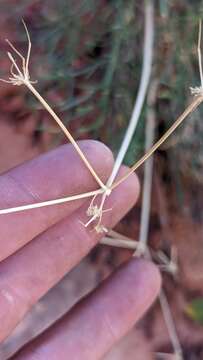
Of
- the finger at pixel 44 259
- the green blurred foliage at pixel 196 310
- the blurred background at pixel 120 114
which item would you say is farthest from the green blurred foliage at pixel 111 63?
the green blurred foliage at pixel 196 310

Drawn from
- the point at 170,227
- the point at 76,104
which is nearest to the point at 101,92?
the point at 76,104

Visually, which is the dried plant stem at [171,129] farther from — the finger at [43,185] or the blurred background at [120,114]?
the blurred background at [120,114]

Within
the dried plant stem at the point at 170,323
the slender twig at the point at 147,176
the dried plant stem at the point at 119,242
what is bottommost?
the dried plant stem at the point at 170,323

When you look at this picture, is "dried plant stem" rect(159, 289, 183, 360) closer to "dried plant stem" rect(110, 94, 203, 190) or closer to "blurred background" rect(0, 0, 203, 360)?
"blurred background" rect(0, 0, 203, 360)

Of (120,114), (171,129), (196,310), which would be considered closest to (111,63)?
(120,114)

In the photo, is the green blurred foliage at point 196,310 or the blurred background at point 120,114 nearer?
the blurred background at point 120,114

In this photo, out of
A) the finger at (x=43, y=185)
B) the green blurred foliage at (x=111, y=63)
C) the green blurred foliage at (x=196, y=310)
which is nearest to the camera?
the finger at (x=43, y=185)

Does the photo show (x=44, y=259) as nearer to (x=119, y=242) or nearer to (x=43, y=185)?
(x=43, y=185)

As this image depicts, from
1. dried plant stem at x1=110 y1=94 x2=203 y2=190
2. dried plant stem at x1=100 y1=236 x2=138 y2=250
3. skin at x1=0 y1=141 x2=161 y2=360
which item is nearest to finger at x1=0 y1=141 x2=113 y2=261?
skin at x1=0 y1=141 x2=161 y2=360
